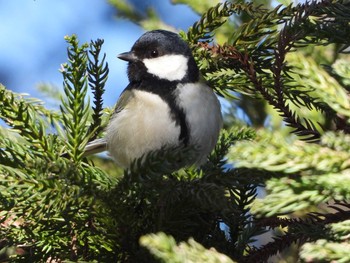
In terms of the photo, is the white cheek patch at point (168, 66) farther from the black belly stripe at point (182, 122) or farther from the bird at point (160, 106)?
the black belly stripe at point (182, 122)

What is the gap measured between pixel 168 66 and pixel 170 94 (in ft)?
0.38

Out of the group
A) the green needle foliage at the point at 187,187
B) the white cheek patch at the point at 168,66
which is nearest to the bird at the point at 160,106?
the white cheek patch at the point at 168,66

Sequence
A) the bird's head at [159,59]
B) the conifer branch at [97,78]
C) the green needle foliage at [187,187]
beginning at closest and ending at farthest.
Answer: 1. the green needle foliage at [187,187]
2. the conifer branch at [97,78]
3. the bird's head at [159,59]

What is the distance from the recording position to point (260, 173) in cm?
67

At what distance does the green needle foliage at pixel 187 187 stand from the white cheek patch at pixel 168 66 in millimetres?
531

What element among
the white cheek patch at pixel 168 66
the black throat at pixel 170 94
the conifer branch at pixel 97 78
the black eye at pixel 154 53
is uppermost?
A: the black eye at pixel 154 53

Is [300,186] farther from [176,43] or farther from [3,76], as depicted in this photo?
[3,76]

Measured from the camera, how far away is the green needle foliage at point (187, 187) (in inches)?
19.8

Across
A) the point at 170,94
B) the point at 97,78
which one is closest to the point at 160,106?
the point at 170,94

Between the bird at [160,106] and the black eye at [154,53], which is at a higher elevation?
the black eye at [154,53]

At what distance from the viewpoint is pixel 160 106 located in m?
1.44

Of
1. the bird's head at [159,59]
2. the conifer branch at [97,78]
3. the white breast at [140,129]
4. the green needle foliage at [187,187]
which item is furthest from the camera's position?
the bird's head at [159,59]

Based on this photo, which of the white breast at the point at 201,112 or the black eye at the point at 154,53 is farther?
the black eye at the point at 154,53

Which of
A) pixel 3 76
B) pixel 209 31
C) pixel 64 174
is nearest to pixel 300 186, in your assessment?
pixel 64 174
